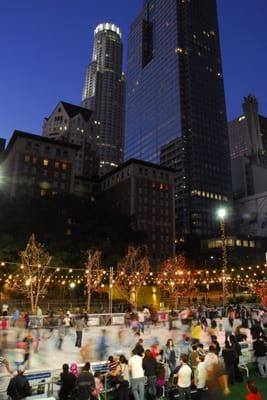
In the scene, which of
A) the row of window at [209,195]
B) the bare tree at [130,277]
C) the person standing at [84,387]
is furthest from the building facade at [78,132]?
the person standing at [84,387]

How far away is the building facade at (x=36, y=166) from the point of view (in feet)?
297

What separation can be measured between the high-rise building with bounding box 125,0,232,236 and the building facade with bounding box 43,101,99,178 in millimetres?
31619

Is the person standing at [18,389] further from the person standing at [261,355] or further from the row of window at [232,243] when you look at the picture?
the row of window at [232,243]

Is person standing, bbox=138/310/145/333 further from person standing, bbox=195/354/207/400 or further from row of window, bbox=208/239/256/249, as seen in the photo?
row of window, bbox=208/239/256/249

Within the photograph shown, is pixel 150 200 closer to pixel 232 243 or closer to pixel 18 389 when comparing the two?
pixel 232 243

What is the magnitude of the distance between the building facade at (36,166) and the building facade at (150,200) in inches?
634

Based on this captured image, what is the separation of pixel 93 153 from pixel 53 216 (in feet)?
296

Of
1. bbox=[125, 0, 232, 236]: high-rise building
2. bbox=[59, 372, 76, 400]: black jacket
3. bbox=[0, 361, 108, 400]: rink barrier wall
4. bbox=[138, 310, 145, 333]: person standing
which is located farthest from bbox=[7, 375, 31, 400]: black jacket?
bbox=[125, 0, 232, 236]: high-rise building

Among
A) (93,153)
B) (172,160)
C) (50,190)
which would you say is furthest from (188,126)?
(50,190)

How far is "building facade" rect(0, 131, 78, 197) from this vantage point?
297ft

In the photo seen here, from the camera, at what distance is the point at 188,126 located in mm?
148375

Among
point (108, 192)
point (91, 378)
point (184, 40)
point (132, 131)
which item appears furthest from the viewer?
point (132, 131)

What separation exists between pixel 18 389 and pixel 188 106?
151 meters

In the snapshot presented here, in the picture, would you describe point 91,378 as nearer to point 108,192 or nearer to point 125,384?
point 125,384
